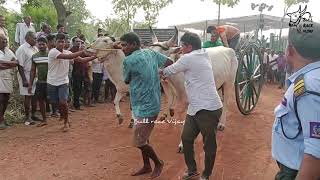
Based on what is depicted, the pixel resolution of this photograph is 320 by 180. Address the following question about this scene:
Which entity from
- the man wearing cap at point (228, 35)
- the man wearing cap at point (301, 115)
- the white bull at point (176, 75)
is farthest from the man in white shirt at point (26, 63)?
the man wearing cap at point (301, 115)

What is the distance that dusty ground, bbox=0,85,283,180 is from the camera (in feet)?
17.4

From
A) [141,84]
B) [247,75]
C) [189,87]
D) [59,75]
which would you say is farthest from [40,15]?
[189,87]

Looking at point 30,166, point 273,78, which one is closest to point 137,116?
point 30,166

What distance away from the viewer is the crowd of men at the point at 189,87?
1947 mm

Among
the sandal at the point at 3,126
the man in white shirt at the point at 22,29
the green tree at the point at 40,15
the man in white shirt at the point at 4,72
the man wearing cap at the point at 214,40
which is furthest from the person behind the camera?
the green tree at the point at 40,15

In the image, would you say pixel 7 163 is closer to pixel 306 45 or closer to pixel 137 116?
pixel 137 116

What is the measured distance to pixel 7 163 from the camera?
572 cm

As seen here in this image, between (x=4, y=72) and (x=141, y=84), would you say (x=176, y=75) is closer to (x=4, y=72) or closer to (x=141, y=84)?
(x=141, y=84)

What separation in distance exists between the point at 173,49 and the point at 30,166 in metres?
2.82

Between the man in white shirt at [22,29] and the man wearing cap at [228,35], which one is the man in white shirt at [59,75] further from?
the man in white shirt at [22,29]

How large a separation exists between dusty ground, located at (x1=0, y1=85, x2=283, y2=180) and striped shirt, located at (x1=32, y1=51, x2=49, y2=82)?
40.2 inches

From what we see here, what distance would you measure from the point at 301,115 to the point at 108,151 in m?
4.62

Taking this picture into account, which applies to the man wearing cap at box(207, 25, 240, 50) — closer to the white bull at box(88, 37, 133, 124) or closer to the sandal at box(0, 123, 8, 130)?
the white bull at box(88, 37, 133, 124)

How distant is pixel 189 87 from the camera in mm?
4621
